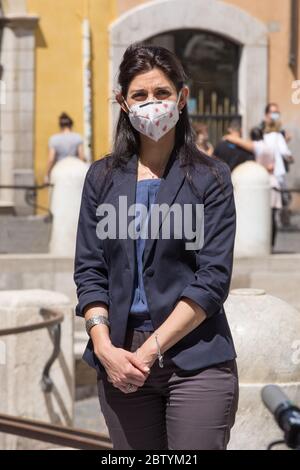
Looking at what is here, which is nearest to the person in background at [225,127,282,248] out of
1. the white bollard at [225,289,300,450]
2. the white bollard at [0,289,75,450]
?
the white bollard at [0,289,75,450]

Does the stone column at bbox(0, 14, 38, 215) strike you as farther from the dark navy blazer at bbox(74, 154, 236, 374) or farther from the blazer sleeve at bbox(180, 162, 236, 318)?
the blazer sleeve at bbox(180, 162, 236, 318)

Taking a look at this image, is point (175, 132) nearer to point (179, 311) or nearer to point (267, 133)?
point (179, 311)

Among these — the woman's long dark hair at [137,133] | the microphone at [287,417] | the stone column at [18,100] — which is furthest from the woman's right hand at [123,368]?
the stone column at [18,100]

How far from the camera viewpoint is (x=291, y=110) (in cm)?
1917

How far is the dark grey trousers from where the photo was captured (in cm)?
368

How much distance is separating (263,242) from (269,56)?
8967 mm

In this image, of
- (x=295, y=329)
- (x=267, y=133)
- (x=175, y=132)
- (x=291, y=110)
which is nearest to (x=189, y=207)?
(x=175, y=132)

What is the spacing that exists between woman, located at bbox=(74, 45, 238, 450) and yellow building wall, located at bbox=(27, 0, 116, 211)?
15383 mm

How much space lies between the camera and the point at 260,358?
5.62 m

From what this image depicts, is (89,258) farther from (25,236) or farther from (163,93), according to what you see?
(25,236)

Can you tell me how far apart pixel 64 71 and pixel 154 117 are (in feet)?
51.8

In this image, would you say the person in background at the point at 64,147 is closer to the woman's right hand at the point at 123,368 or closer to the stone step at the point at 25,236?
the stone step at the point at 25,236

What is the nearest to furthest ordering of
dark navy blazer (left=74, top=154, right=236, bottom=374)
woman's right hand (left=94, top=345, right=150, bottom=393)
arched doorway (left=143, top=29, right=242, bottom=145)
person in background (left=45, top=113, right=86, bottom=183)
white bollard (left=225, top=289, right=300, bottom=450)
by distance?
woman's right hand (left=94, top=345, right=150, bottom=393), dark navy blazer (left=74, top=154, right=236, bottom=374), white bollard (left=225, top=289, right=300, bottom=450), person in background (left=45, top=113, right=86, bottom=183), arched doorway (left=143, top=29, right=242, bottom=145)

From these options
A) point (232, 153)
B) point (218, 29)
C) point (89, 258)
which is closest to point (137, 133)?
point (89, 258)
